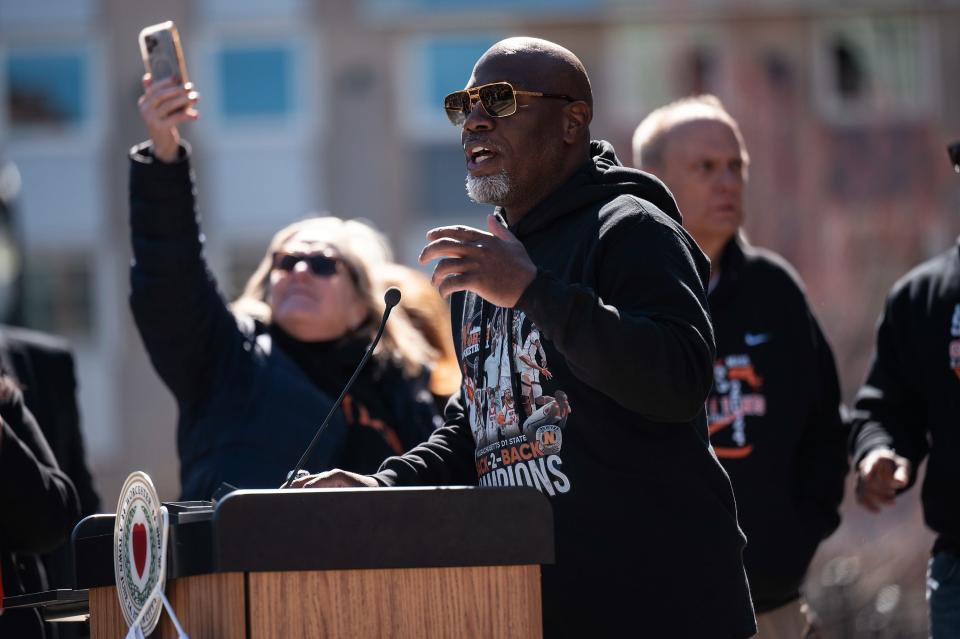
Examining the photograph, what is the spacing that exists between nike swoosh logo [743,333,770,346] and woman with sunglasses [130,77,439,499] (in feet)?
3.66

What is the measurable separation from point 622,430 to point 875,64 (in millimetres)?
20155

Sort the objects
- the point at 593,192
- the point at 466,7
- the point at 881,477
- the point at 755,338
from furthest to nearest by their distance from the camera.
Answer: the point at 466,7 → the point at 755,338 → the point at 881,477 → the point at 593,192

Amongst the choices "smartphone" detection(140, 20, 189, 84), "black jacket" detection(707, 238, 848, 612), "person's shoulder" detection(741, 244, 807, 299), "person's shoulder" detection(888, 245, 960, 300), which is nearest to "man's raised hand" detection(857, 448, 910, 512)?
"black jacket" detection(707, 238, 848, 612)

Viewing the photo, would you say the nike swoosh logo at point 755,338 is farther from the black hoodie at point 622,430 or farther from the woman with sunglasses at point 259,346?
the black hoodie at point 622,430

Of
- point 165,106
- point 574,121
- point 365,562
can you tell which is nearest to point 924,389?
point 574,121

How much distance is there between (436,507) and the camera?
2.48 m

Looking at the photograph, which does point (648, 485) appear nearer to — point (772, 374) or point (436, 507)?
point (436, 507)

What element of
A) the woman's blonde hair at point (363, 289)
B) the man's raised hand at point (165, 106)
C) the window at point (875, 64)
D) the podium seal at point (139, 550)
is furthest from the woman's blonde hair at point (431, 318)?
the window at point (875, 64)

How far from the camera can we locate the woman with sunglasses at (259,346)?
4672 mm

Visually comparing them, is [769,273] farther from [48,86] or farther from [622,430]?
[48,86]

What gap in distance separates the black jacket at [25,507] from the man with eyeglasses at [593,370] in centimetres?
122

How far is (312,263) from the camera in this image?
17.3 ft

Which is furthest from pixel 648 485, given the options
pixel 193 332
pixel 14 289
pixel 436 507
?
pixel 14 289

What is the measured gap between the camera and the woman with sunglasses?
467 centimetres
